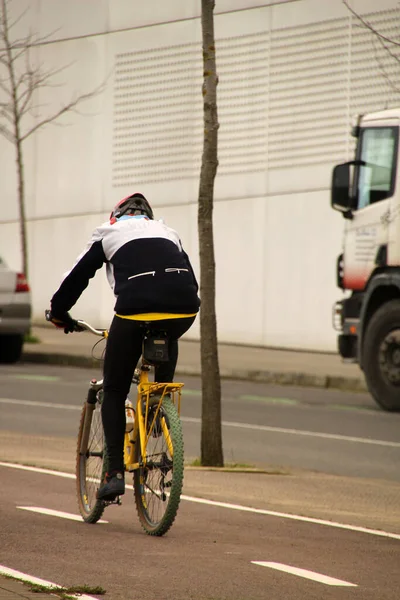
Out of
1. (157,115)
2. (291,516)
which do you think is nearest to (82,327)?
(291,516)

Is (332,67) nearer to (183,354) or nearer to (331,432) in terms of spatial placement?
(183,354)

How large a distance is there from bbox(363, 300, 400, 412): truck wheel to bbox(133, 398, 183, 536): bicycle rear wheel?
28.3ft

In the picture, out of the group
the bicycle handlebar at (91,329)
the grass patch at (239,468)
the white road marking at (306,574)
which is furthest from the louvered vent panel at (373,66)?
the white road marking at (306,574)

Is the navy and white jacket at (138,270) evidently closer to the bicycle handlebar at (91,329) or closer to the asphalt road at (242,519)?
the bicycle handlebar at (91,329)

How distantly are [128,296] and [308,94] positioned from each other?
17599 millimetres

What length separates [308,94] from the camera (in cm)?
2430

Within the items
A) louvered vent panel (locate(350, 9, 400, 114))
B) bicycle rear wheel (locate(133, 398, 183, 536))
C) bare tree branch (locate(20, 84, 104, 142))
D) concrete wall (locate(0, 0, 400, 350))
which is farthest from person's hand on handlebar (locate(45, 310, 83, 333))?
bare tree branch (locate(20, 84, 104, 142))

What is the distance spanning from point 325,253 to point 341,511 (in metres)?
15.3

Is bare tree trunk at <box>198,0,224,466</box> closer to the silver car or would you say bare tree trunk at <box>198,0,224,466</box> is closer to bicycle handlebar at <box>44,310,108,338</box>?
bicycle handlebar at <box>44,310,108,338</box>

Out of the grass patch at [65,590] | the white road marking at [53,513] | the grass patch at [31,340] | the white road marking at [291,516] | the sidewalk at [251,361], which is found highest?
the grass patch at [65,590]

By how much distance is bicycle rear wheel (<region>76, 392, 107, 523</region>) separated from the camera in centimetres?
762

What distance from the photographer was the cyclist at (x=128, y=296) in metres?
7.17

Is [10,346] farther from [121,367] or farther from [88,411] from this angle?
[121,367]

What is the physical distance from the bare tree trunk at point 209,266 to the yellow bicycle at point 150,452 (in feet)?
11.0
